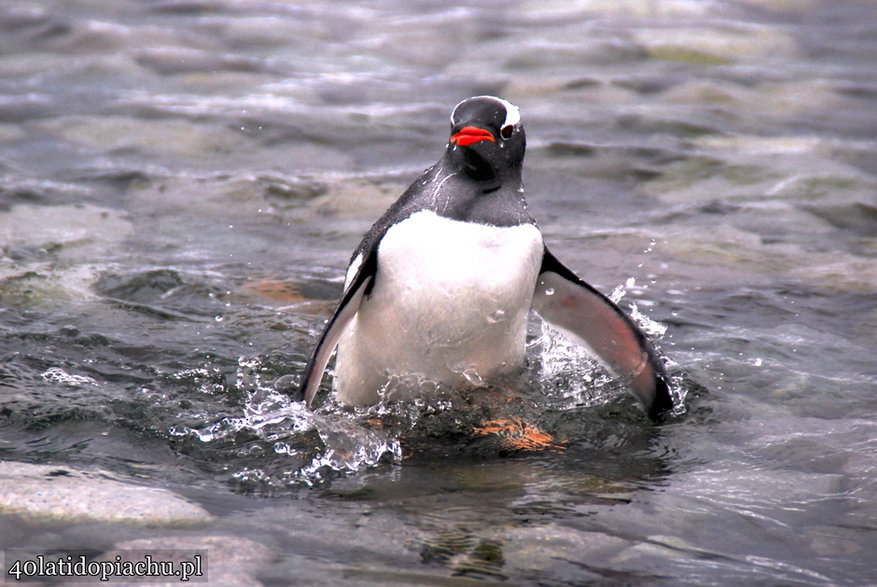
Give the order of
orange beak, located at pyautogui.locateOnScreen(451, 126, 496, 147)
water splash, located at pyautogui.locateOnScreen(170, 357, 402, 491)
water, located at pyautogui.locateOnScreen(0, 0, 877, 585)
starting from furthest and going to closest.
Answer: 1. orange beak, located at pyautogui.locateOnScreen(451, 126, 496, 147)
2. water splash, located at pyautogui.locateOnScreen(170, 357, 402, 491)
3. water, located at pyautogui.locateOnScreen(0, 0, 877, 585)

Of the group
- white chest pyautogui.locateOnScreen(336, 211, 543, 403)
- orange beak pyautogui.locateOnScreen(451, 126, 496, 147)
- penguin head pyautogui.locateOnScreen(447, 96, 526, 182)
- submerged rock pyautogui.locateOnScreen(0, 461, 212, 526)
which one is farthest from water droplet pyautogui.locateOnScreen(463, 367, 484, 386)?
submerged rock pyautogui.locateOnScreen(0, 461, 212, 526)

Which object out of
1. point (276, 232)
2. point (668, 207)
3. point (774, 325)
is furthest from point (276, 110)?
point (774, 325)

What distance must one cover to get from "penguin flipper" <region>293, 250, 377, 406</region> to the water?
0.31ft

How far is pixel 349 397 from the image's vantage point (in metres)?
4.24

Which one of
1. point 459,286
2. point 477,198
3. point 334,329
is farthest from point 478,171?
point 334,329

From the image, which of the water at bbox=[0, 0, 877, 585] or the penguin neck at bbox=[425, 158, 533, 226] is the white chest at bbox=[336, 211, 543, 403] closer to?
the penguin neck at bbox=[425, 158, 533, 226]

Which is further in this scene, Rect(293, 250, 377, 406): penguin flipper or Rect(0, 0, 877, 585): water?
Rect(293, 250, 377, 406): penguin flipper

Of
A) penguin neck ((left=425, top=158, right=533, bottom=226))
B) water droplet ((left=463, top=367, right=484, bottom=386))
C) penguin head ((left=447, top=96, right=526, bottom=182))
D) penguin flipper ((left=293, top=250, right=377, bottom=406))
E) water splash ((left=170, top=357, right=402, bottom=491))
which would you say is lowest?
water splash ((left=170, top=357, right=402, bottom=491))

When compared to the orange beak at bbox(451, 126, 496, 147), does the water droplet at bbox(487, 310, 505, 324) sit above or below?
below

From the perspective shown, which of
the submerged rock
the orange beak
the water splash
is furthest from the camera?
the orange beak

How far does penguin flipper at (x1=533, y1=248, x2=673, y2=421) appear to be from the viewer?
414 centimetres

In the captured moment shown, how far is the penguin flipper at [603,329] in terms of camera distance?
414 centimetres

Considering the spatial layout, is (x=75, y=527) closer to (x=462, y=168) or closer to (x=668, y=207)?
(x=462, y=168)

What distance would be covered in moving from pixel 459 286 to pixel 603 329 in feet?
2.65
